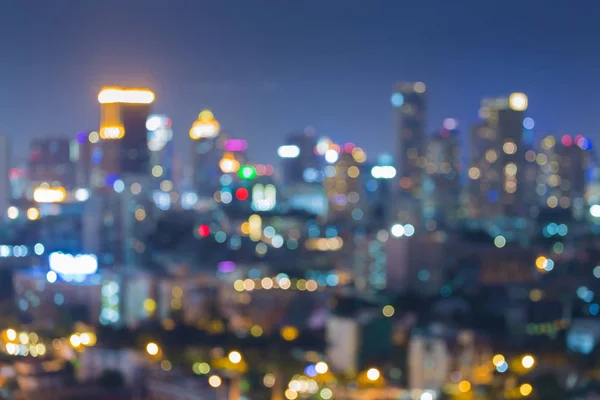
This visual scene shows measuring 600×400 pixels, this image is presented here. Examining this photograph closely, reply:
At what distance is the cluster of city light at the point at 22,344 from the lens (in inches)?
318

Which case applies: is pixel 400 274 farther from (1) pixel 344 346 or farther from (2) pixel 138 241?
(1) pixel 344 346

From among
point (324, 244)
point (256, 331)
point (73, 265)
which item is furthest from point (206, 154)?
point (256, 331)

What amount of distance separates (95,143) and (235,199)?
1893 mm

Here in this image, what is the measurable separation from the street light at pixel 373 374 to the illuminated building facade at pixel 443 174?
1048cm

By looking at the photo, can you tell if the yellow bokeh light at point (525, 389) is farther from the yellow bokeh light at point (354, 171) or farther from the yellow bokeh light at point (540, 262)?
the yellow bokeh light at point (354, 171)

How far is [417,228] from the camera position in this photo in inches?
607

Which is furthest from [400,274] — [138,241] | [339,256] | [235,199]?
[235,199]

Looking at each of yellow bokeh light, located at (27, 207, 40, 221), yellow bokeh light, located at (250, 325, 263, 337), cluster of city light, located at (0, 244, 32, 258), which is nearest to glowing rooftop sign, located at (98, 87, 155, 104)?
yellow bokeh light, located at (27, 207, 40, 221)

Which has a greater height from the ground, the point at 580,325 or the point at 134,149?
the point at 134,149

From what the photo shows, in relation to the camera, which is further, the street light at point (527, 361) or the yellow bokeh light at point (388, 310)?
the yellow bokeh light at point (388, 310)

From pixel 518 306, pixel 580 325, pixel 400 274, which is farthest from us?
pixel 400 274

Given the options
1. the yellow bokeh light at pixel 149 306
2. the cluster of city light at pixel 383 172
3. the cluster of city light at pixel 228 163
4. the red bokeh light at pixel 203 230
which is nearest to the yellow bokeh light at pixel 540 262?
the red bokeh light at pixel 203 230

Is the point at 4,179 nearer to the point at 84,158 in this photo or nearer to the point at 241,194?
the point at 84,158

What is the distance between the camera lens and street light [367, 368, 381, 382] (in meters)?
7.21
